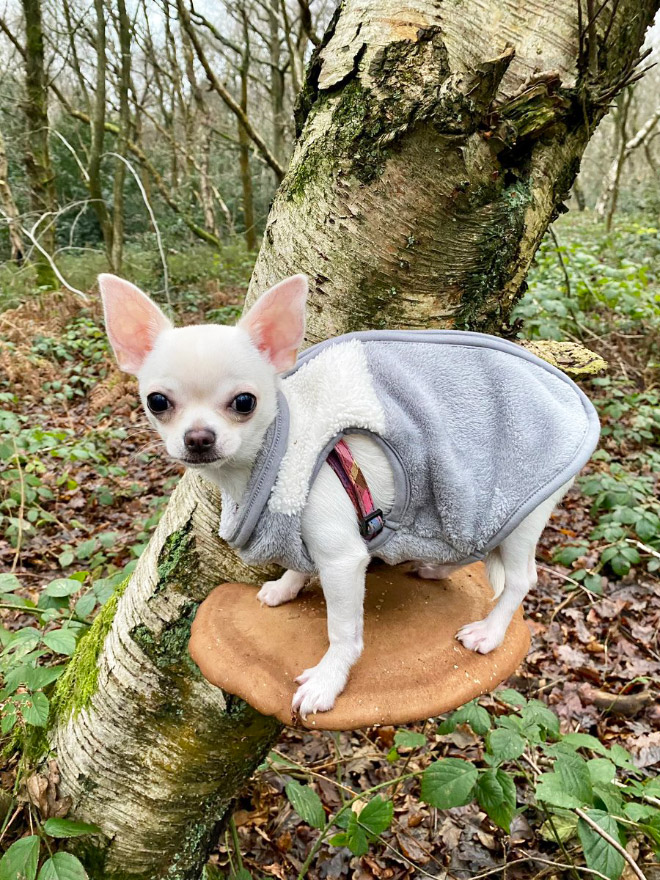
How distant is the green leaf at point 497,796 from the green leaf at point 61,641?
158cm

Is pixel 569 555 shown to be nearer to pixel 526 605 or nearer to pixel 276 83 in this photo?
pixel 526 605

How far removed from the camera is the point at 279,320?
144cm

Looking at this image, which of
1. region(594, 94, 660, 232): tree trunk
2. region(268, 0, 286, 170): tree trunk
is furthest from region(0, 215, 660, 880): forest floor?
region(268, 0, 286, 170): tree trunk

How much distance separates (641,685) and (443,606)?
2.73 meters

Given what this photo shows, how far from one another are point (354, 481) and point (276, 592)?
19.7 inches

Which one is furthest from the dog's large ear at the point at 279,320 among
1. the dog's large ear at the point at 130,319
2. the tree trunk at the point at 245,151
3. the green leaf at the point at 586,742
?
the tree trunk at the point at 245,151

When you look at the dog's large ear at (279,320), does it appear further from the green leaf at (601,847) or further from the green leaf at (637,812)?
the green leaf at (637,812)

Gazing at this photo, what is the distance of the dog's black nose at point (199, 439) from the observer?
1.35 metres

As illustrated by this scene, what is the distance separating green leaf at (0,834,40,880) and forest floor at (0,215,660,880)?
2.06 ft

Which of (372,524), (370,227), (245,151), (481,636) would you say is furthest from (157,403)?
(245,151)

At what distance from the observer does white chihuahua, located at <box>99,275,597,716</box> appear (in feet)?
4.56

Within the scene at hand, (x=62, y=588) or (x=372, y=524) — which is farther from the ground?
(x=372, y=524)

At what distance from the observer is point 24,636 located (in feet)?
7.07

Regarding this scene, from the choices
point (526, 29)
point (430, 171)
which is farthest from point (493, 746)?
point (526, 29)
